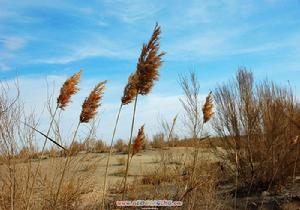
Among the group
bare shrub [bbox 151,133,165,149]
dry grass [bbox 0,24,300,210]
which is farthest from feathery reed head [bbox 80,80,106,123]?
bare shrub [bbox 151,133,165,149]

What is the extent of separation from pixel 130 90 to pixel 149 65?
28cm

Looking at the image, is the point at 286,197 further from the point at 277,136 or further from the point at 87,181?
the point at 87,181

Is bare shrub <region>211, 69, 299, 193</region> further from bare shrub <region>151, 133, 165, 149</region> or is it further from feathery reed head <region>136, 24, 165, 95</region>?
feathery reed head <region>136, 24, 165, 95</region>

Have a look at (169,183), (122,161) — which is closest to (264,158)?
(169,183)

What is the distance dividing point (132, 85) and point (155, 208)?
10.3ft

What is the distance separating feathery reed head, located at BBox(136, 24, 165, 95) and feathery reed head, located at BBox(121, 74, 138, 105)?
0.04m

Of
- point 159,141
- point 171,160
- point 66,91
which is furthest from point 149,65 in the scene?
point 159,141

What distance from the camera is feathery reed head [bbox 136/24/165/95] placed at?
3764mm

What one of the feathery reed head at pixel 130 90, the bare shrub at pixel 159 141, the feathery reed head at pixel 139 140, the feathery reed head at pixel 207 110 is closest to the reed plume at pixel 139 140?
the feathery reed head at pixel 139 140

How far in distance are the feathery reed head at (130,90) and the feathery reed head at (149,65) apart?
0.12 feet

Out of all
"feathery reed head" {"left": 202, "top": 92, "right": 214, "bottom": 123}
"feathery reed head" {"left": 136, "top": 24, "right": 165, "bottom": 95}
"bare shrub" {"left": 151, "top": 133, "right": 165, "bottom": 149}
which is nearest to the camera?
"feathery reed head" {"left": 136, "top": 24, "right": 165, "bottom": 95}

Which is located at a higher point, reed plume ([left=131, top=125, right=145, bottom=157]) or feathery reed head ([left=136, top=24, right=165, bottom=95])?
feathery reed head ([left=136, top=24, right=165, bottom=95])

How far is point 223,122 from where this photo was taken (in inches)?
402

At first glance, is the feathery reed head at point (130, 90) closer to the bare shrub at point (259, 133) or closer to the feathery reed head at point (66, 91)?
the feathery reed head at point (66, 91)
